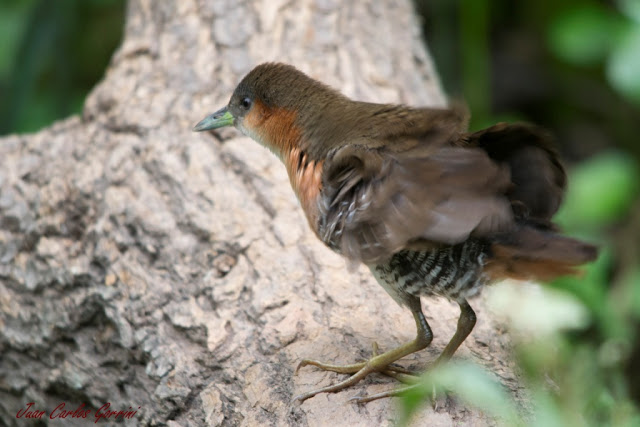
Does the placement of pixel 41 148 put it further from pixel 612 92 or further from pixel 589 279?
pixel 612 92

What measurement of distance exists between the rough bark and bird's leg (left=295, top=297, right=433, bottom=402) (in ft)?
0.15

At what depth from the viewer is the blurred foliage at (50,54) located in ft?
15.8

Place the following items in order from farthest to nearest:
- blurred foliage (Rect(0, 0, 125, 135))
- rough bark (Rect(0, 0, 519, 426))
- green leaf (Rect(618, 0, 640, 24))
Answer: blurred foliage (Rect(0, 0, 125, 135)), green leaf (Rect(618, 0, 640, 24)), rough bark (Rect(0, 0, 519, 426))

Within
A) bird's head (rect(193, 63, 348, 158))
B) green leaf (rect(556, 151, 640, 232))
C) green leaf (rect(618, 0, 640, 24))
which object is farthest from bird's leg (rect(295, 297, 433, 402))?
green leaf (rect(618, 0, 640, 24))

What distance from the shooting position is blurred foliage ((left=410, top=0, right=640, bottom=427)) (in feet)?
8.02

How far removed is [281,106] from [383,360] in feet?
3.61

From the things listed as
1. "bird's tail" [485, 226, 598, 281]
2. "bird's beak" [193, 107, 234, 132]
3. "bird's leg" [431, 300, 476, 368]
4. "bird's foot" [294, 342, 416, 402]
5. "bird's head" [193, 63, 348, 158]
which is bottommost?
"bird's foot" [294, 342, 416, 402]

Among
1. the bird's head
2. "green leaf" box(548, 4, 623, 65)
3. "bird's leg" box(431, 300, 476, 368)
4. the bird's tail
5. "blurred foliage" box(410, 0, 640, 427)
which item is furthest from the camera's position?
"green leaf" box(548, 4, 623, 65)

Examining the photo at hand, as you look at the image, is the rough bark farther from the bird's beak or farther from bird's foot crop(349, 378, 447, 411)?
the bird's beak

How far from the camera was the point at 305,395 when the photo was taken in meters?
2.55

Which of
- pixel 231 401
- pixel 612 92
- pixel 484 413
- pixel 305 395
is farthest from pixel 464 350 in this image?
pixel 612 92

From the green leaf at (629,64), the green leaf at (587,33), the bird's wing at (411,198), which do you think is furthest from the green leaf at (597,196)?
the bird's wing at (411,198)

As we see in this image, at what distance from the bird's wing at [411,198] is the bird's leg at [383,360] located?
0.43 meters

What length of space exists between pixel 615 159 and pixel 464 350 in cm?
256
